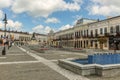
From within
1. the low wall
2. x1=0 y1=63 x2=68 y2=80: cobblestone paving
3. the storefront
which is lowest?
x1=0 y1=63 x2=68 y2=80: cobblestone paving

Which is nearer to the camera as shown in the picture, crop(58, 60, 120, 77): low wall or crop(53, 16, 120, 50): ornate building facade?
crop(58, 60, 120, 77): low wall

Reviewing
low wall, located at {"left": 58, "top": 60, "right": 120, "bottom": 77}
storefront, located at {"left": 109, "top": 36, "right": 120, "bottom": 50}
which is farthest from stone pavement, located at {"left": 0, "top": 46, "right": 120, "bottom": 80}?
storefront, located at {"left": 109, "top": 36, "right": 120, "bottom": 50}

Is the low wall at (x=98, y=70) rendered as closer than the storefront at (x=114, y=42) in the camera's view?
Yes

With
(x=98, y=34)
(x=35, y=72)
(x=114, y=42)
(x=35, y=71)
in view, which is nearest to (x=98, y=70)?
(x=35, y=72)

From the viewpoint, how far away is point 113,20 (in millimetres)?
47750

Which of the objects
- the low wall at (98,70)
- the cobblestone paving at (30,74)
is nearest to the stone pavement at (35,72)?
the cobblestone paving at (30,74)

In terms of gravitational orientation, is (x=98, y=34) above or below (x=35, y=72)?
above

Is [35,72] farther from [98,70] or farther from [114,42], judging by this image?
[114,42]

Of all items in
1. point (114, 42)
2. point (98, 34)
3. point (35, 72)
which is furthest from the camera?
point (98, 34)

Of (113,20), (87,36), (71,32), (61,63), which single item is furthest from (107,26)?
(61,63)

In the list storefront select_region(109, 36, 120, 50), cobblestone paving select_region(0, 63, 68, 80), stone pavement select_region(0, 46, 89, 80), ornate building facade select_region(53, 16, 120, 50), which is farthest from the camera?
ornate building facade select_region(53, 16, 120, 50)

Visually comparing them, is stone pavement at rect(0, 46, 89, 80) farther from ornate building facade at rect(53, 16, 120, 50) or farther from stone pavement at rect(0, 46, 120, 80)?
ornate building facade at rect(53, 16, 120, 50)

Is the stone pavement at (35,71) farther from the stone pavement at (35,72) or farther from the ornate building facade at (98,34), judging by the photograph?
the ornate building facade at (98,34)

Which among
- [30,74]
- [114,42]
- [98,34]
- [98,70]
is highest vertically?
[98,34]
